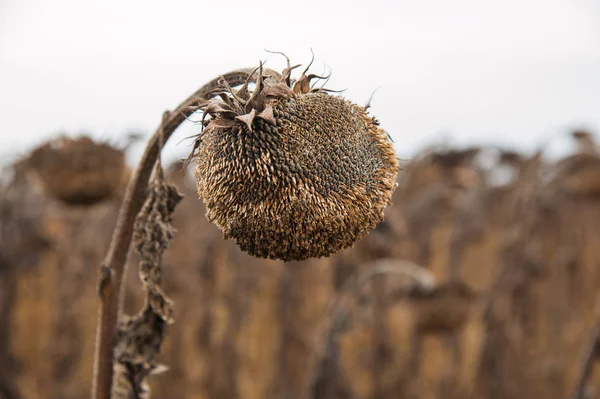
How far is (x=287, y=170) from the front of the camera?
1.49 meters

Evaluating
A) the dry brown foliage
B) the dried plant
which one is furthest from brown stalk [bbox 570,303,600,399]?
the dried plant

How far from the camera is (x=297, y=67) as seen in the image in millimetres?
1565

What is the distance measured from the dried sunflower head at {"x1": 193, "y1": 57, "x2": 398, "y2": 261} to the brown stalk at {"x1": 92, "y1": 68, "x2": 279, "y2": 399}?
0.35 meters

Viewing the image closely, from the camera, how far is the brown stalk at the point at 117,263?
6.23 feet

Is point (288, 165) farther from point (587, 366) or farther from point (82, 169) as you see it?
point (82, 169)

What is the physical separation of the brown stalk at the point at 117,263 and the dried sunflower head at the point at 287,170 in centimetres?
35

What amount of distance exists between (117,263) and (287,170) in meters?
0.76

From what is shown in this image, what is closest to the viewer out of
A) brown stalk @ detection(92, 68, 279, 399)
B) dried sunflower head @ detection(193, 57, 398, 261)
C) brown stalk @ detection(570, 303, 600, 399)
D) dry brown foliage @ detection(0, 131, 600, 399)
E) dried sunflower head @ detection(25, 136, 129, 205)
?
dried sunflower head @ detection(193, 57, 398, 261)

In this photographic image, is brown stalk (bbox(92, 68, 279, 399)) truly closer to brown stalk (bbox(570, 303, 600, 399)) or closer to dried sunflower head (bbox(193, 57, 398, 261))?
dried sunflower head (bbox(193, 57, 398, 261))

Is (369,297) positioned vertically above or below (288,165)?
below

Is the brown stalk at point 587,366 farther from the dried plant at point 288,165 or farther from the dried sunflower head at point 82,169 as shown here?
the dried sunflower head at point 82,169

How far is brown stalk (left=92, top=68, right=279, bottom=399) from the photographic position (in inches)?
74.8

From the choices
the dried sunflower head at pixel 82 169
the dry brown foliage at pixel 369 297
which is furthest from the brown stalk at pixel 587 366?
the dried sunflower head at pixel 82 169

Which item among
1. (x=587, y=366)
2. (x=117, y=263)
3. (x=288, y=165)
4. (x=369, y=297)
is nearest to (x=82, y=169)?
(x=117, y=263)
